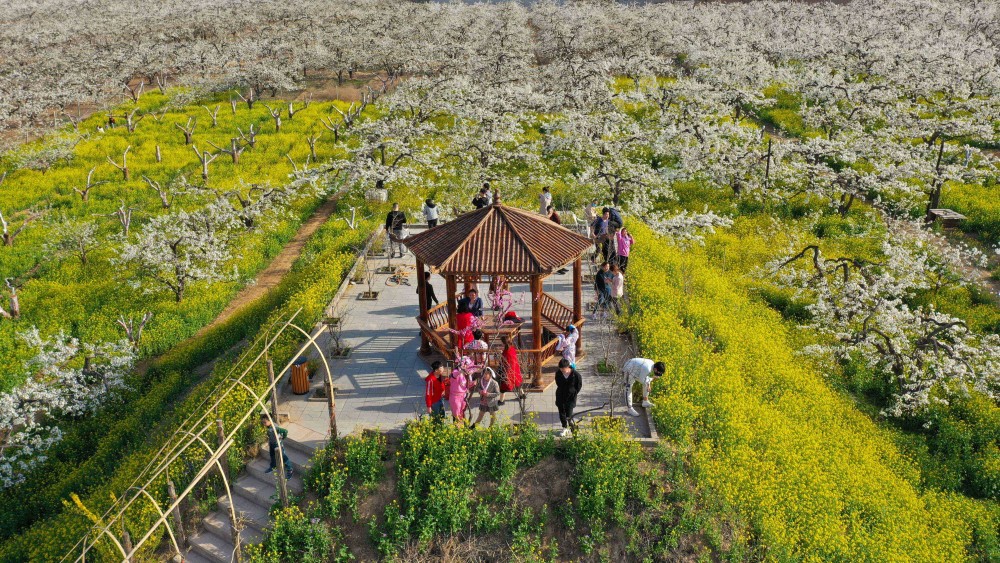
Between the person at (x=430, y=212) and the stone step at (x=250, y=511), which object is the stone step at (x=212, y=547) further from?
the person at (x=430, y=212)

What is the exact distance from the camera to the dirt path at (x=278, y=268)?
23.1 metres

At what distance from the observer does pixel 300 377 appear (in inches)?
564

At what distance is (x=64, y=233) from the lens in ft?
85.6

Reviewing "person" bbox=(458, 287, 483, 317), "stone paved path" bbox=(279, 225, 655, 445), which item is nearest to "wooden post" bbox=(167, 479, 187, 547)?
"stone paved path" bbox=(279, 225, 655, 445)

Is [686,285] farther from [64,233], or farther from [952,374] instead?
[64,233]

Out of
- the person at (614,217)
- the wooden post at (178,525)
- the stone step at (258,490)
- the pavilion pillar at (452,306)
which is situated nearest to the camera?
the wooden post at (178,525)

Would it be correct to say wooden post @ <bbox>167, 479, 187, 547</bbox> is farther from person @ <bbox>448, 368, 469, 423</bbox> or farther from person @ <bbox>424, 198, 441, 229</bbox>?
person @ <bbox>424, 198, 441, 229</bbox>

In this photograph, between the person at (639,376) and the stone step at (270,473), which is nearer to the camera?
the stone step at (270,473)

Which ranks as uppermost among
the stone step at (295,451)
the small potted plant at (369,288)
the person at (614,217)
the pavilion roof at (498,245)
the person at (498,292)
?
the pavilion roof at (498,245)

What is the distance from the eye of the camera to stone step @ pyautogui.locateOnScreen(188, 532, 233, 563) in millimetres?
11398

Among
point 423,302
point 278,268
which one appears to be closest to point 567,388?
point 423,302

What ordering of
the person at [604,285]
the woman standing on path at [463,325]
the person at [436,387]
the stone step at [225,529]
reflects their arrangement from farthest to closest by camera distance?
the person at [604,285]
the woman standing on path at [463,325]
the person at [436,387]
the stone step at [225,529]

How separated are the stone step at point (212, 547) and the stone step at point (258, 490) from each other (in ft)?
2.45

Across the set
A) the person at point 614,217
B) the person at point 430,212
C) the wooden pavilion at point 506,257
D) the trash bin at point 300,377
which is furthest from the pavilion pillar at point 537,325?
the person at point 430,212
